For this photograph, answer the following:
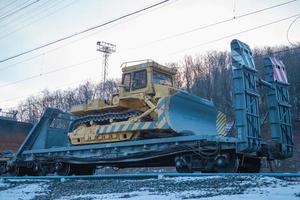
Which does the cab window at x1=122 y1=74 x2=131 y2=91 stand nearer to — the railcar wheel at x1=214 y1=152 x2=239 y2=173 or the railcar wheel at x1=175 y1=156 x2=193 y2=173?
the railcar wheel at x1=175 y1=156 x2=193 y2=173

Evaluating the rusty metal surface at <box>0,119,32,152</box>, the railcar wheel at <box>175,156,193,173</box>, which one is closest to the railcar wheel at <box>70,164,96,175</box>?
the railcar wheel at <box>175,156,193,173</box>

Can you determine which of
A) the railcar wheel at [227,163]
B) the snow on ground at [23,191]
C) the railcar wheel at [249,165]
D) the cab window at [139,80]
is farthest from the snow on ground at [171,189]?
the cab window at [139,80]

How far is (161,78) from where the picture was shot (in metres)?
11.5

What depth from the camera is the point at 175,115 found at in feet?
32.8

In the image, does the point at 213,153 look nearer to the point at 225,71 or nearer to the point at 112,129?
the point at 112,129

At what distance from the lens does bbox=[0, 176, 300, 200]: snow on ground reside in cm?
464

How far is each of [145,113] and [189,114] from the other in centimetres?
137

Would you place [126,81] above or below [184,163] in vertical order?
above

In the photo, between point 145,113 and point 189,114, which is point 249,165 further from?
point 145,113

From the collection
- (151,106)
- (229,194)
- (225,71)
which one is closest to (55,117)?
(151,106)

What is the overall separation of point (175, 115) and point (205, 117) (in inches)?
63.7

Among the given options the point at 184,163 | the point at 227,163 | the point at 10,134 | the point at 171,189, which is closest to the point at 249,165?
the point at 227,163

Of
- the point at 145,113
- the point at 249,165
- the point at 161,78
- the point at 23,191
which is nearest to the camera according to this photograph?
the point at 23,191

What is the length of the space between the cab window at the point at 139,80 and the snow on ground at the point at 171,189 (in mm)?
4112
